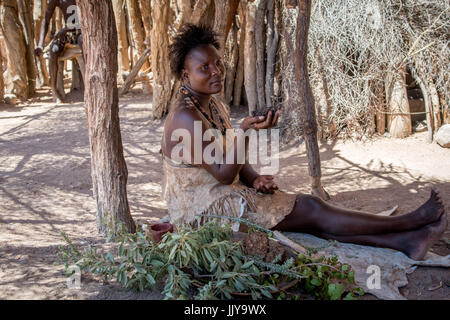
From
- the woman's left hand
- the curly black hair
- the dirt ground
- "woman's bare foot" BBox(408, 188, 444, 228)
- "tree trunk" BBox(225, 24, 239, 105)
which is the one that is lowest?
the dirt ground

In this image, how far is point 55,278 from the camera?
2.07 meters

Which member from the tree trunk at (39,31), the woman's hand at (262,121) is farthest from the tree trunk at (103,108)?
the tree trunk at (39,31)

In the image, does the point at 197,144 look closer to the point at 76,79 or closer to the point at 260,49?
the point at 260,49

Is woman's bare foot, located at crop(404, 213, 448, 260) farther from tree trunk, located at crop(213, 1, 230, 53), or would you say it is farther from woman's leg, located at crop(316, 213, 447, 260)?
tree trunk, located at crop(213, 1, 230, 53)

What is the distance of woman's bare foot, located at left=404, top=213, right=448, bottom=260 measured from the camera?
2354 millimetres

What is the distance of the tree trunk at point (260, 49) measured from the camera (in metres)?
6.38

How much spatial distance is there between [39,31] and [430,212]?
35.7 ft

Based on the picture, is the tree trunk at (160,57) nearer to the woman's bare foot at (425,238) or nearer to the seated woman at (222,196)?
the seated woman at (222,196)

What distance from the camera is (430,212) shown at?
238 centimetres

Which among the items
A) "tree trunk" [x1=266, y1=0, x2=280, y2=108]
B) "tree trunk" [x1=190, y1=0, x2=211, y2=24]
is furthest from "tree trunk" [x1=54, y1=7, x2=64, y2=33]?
"tree trunk" [x1=266, y1=0, x2=280, y2=108]

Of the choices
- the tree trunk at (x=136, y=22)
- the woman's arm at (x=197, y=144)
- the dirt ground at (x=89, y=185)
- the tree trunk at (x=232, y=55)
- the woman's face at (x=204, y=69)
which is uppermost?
the tree trunk at (x=136, y=22)

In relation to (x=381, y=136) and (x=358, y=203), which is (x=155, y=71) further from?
(x=358, y=203)

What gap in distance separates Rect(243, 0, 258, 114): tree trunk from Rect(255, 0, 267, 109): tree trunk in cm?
6
